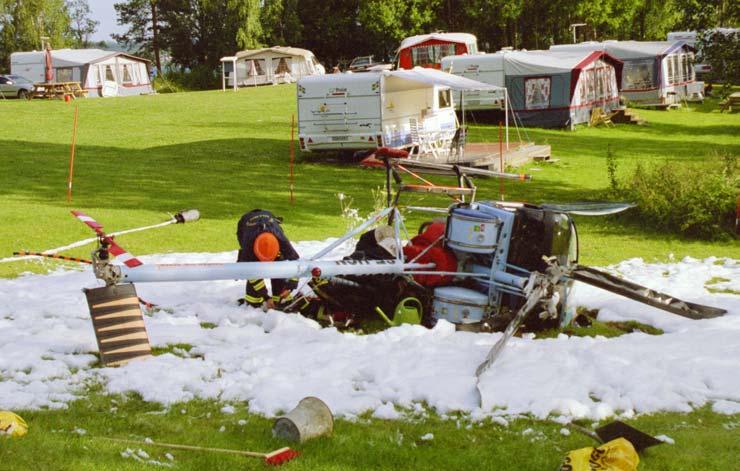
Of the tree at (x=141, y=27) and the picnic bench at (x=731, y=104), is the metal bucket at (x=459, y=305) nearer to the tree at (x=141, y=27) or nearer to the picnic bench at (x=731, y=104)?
the picnic bench at (x=731, y=104)

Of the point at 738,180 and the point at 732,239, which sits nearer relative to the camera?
the point at 732,239

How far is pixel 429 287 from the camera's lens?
8742mm

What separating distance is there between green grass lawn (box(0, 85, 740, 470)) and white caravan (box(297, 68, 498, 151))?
38.9 inches

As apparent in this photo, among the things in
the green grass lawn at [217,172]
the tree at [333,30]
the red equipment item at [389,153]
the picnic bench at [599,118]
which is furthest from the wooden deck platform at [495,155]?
the tree at [333,30]

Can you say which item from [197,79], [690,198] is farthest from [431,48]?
[690,198]

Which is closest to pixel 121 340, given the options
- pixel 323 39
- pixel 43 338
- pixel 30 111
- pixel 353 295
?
pixel 43 338

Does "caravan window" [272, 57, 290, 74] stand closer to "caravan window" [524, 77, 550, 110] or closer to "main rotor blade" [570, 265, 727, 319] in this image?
"caravan window" [524, 77, 550, 110]

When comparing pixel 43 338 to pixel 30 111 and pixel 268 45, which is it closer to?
pixel 30 111

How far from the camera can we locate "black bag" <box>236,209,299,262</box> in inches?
348

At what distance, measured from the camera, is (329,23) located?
69.6 m

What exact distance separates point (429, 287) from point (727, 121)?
32.7 metres

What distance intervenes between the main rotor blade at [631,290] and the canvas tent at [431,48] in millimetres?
41518

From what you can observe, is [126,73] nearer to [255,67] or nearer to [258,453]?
[255,67]

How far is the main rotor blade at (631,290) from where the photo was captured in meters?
7.88
